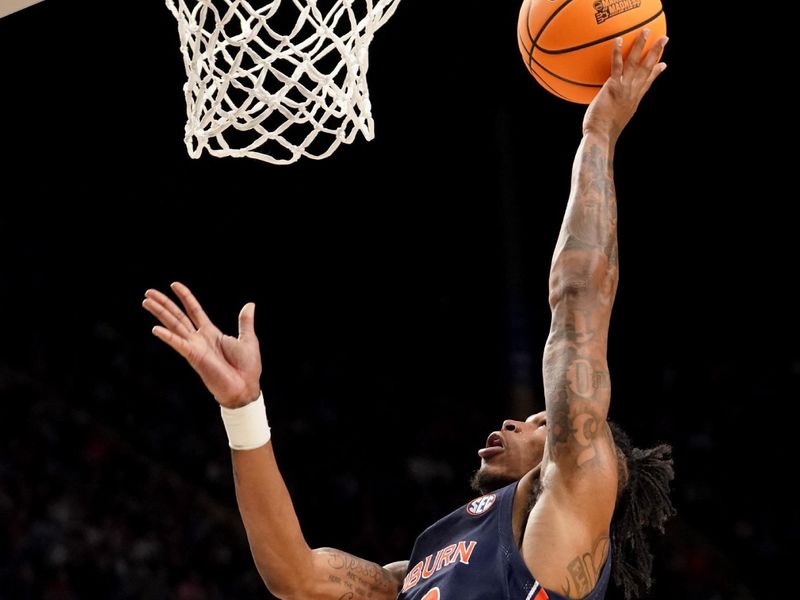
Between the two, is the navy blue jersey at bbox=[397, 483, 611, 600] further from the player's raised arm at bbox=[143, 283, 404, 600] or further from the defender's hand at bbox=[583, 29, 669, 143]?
the defender's hand at bbox=[583, 29, 669, 143]

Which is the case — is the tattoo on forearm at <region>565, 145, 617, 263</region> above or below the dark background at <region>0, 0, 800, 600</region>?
above

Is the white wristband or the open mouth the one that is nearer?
the white wristband

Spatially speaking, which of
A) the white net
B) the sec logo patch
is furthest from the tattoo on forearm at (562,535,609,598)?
the white net

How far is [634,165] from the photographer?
6.42 m

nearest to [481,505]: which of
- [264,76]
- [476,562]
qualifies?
[476,562]

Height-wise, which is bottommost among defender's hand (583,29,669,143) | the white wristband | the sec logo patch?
the sec logo patch

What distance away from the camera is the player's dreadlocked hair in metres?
2.42

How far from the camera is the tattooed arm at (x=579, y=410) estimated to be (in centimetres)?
192

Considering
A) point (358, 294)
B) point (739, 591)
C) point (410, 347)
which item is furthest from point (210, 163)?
point (739, 591)

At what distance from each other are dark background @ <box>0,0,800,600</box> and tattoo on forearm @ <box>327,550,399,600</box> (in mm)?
3365

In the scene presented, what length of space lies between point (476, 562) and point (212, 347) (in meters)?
0.66

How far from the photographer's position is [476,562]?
82.9 inches

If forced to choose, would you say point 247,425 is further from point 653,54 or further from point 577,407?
point 653,54

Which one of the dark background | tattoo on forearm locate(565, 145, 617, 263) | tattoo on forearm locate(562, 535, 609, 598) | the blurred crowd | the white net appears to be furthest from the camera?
the dark background
